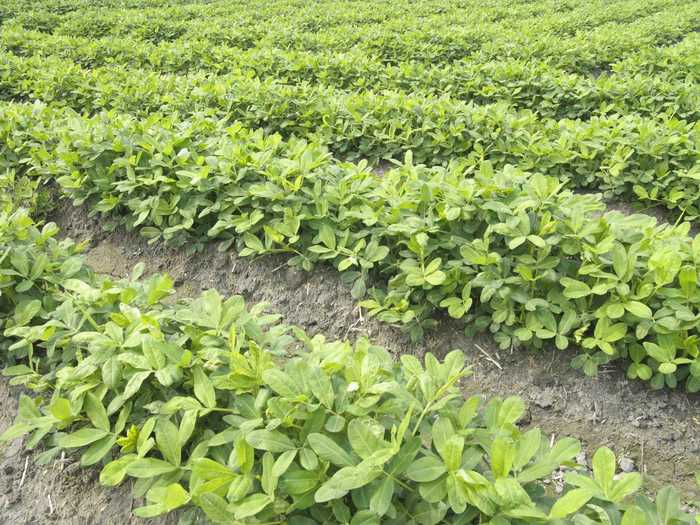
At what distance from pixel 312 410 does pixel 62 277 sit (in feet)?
4.87

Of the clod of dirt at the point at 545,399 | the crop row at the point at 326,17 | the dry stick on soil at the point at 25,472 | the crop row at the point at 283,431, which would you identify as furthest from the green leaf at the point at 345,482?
the crop row at the point at 326,17

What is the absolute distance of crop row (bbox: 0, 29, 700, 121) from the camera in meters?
5.25

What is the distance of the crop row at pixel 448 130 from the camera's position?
12.8 ft

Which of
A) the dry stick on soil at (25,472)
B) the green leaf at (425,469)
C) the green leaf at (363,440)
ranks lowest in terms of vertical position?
the dry stick on soil at (25,472)

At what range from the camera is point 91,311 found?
2.04 m

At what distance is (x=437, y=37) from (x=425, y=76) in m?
2.72

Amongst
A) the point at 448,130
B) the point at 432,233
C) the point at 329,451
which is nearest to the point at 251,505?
the point at 329,451

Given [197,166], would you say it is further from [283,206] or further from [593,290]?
[593,290]

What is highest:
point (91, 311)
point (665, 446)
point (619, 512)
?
point (91, 311)

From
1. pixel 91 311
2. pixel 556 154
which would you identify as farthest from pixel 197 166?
pixel 556 154

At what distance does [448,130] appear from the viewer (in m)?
4.45

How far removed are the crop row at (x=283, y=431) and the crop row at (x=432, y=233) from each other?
92 cm

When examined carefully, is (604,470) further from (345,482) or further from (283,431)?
(283,431)

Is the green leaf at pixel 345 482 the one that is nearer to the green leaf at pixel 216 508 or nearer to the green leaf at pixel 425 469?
the green leaf at pixel 425 469
